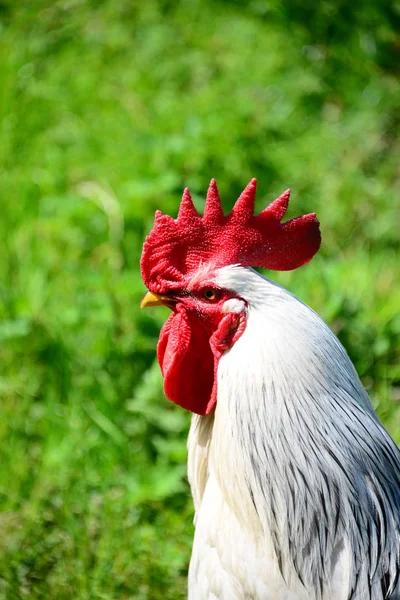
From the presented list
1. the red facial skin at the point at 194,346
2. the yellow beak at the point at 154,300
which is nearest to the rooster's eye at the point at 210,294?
the red facial skin at the point at 194,346

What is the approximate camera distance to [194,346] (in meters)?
2.02

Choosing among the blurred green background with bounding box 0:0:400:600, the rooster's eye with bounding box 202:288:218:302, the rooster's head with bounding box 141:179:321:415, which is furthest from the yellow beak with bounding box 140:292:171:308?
the blurred green background with bounding box 0:0:400:600

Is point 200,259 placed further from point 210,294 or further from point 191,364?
point 191,364

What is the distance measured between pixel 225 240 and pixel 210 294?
0.55 feet

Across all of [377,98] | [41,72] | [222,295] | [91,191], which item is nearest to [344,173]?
[377,98]

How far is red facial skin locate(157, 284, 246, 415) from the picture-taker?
193 centimetres

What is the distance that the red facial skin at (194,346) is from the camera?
193 centimetres

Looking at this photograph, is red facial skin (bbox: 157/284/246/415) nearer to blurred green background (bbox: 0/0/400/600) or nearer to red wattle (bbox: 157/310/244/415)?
red wattle (bbox: 157/310/244/415)

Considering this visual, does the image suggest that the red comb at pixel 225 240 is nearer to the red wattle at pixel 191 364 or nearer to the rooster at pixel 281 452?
the rooster at pixel 281 452

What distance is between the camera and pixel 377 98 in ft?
16.6

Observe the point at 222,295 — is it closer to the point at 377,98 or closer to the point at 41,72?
the point at 377,98

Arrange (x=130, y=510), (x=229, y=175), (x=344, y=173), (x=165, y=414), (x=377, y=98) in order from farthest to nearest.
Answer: (x=377, y=98) → (x=344, y=173) → (x=229, y=175) → (x=165, y=414) → (x=130, y=510)

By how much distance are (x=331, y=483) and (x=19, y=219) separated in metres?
3.08

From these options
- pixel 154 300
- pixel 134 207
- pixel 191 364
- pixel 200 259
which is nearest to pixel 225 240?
pixel 200 259
